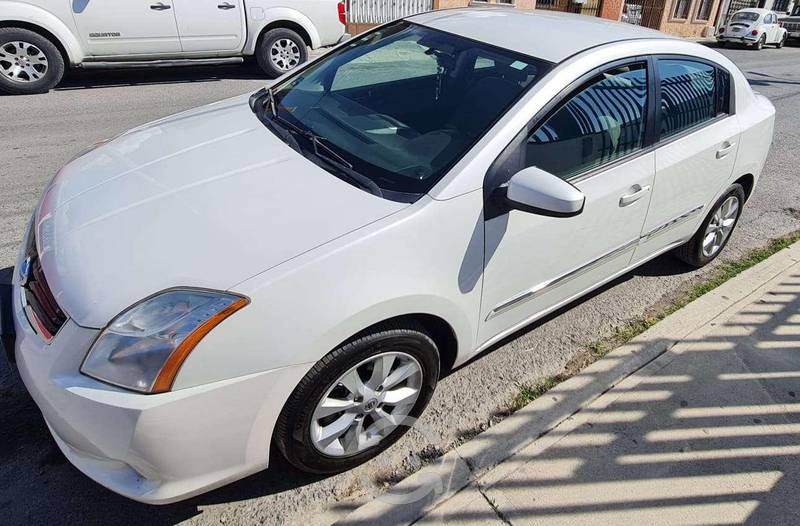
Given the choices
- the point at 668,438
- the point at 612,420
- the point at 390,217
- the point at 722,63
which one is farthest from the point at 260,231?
Answer: the point at 722,63

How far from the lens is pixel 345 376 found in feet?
6.68

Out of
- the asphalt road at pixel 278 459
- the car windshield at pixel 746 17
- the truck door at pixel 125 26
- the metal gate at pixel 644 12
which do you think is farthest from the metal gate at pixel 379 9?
the car windshield at pixel 746 17

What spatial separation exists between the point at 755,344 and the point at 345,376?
2.59 meters

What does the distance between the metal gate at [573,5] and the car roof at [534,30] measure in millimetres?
18076

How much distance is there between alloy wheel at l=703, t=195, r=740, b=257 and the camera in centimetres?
380

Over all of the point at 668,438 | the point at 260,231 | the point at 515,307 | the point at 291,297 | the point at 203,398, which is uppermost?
the point at 260,231

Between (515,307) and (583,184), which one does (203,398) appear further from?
(583,184)

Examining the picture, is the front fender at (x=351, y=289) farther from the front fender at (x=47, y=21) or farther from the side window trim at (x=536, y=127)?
the front fender at (x=47, y=21)

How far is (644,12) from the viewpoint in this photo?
2294cm

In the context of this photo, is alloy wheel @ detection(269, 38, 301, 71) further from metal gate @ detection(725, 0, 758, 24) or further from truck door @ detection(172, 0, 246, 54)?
metal gate @ detection(725, 0, 758, 24)

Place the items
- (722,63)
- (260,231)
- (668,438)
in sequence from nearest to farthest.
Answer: (260,231), (668,438), (722,63)

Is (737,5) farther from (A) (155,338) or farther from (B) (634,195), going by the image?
(A) (155,338)

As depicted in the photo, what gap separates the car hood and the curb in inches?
42.9

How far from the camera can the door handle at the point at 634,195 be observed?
2.73 m
